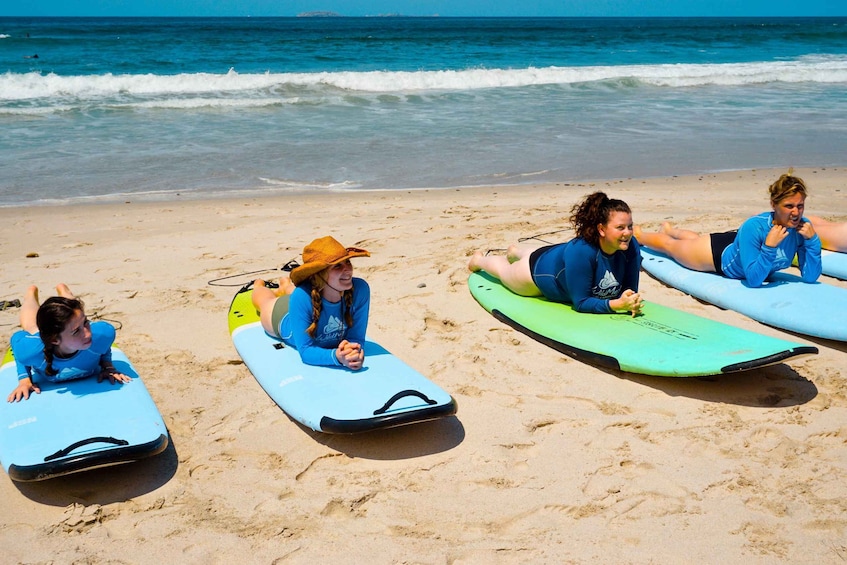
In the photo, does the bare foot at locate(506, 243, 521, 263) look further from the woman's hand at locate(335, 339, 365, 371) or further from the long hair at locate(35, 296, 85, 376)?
the long hair at locate(35, 296, 85, 376)

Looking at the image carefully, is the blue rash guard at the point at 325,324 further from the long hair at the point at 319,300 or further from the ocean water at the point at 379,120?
the ocean water at the point at 379,120

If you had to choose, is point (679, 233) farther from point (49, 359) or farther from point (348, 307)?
point (49, 359)

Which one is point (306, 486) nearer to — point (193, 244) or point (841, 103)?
point (193, 244)

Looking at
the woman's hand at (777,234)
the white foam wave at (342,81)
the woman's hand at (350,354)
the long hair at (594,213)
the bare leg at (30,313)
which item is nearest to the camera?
the woman's hand at (350,354)

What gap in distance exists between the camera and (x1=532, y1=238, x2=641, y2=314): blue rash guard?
550cm

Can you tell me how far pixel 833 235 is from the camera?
7.25 metres

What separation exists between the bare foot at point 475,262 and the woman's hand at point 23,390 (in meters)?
3.66

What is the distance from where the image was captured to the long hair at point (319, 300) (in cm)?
455

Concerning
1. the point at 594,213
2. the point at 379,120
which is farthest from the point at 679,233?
the point at 379,120

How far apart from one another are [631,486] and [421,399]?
116 centimetres

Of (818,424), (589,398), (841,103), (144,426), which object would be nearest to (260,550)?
(144,426)

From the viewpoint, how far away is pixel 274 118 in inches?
633

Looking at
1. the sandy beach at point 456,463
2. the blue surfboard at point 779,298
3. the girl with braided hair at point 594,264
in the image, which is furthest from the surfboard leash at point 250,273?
the blue surfboard at point 779,298

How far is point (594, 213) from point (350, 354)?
1986 millimetres
